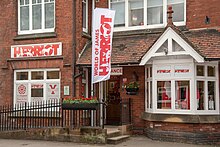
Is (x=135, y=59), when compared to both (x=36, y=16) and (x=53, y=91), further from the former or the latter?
(x=36, y=16)

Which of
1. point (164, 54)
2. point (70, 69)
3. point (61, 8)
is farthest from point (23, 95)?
point (164, 54)

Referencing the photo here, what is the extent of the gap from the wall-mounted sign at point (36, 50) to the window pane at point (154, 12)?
4.19 m

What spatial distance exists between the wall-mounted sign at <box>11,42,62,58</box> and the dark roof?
1.16 metres

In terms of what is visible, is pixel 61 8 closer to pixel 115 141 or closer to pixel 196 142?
pixel 115 141

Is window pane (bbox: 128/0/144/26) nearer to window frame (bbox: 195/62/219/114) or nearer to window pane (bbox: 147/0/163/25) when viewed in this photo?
window pane (bbox: 147/0/163/25)

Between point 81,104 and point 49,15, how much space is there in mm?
5026

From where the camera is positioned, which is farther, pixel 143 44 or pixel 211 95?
pixel 143 44

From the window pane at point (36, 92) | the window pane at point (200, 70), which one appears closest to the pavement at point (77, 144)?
the window pane at point (36, 92)

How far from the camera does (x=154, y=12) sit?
15.7m

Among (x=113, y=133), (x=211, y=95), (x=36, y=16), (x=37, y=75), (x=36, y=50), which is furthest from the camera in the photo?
(x=36, y=16)

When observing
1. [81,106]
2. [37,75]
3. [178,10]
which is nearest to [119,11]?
[178,10]

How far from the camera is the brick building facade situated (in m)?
13.3

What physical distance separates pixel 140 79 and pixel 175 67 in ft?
6.64

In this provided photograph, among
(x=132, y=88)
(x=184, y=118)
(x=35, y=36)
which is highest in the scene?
(x=35, y=36)
